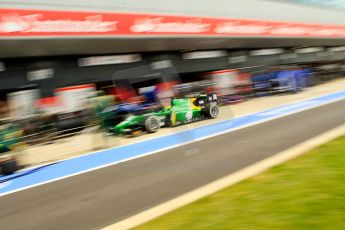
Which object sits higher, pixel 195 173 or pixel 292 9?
pixel 292 9

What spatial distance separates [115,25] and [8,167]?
376 inches

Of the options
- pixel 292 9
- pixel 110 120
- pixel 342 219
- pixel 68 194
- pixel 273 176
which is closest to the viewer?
pixel 342 219

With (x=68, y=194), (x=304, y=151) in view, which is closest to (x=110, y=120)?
(x=68, y=194)

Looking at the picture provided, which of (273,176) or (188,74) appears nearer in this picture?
(273,176)

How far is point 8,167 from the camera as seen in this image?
33.0ft

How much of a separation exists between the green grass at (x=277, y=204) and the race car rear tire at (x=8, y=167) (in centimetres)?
649

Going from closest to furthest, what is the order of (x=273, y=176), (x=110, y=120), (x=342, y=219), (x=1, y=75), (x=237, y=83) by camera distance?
(x=342, y=219) → (x=273, y=176) → (x=110, y=120) → (x=1, y=75) → (x=237, y=83)

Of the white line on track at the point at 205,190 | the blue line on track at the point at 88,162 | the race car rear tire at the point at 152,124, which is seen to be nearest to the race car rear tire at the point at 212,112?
the blue line on track at the point at 88,162

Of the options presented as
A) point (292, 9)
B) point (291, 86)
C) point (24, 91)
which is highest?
point (292, 9)

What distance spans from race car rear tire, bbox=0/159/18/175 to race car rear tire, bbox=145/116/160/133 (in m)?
5.06

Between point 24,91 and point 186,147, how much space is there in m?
13.0

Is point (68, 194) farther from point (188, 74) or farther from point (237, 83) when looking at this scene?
point (188, 74)

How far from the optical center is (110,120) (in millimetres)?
14141

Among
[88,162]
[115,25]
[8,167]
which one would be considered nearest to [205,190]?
[88,162]
